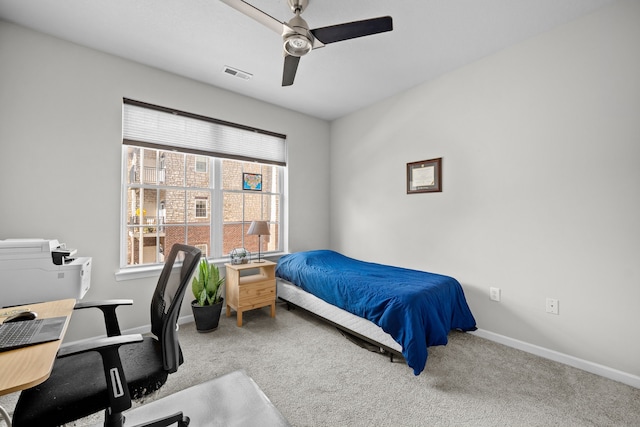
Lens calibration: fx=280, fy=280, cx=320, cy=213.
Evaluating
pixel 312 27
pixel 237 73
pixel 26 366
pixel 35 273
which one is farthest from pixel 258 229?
pixel 26 366

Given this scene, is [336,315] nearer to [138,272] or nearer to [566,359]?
[566,359]

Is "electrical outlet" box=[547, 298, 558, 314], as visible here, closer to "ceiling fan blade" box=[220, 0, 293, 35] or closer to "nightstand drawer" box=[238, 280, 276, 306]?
"nightstand drawer" box=[238, 280, 276, 306]

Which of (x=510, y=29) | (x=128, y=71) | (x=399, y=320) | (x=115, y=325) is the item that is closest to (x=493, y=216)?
(x=399, y=320)

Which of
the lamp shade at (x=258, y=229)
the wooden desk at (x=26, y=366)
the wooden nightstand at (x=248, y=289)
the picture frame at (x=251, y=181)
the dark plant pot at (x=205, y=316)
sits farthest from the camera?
the picture frame at (x=251, y=181)

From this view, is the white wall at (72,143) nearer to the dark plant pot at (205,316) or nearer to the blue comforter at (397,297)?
the dark plant pot at (205,316)

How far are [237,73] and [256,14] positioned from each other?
1404mm

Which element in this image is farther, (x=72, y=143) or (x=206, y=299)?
(x=206, y=299)

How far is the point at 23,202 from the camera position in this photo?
2285 mm

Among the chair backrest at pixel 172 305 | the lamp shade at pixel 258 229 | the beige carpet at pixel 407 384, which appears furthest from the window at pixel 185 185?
the chair backrest at pixel 172 305

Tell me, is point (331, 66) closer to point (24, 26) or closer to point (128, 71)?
point (128, 71)

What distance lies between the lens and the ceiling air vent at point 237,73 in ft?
9.54

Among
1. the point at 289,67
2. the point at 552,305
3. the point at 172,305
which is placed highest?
the point at 289,67

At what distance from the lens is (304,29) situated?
180 cm

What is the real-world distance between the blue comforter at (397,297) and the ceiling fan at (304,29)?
1.90 m
